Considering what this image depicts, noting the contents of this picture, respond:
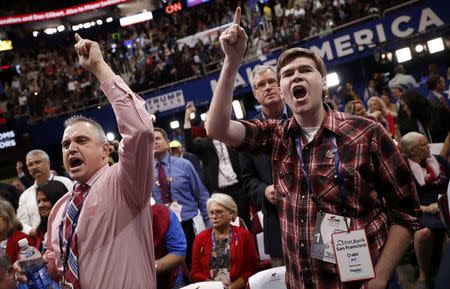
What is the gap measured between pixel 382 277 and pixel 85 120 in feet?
4.70

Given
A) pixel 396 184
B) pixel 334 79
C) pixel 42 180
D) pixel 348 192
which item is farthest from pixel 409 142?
pixel 334 79

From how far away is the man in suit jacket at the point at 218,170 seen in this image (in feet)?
18.7

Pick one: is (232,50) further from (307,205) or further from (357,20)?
(357,20)

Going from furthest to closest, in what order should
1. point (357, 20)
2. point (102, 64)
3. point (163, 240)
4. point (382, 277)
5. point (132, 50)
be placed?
1. point (132, 50)
2. point (357, 20)
3. point (163, 240)
4. point (102, 64)
5. point (382, 277)

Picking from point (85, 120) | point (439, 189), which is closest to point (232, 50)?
point (85, 120)

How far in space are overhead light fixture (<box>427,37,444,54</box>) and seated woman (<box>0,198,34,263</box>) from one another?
9.56 meters

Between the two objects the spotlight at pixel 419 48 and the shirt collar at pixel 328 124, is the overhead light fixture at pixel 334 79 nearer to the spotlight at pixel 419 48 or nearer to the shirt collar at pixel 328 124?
the spotlight at pixel 419 48

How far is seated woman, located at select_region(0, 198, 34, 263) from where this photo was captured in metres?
3.36

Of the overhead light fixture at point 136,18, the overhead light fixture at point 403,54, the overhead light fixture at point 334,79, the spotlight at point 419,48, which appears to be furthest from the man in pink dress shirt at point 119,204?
the overhead light fixture at point 136,18

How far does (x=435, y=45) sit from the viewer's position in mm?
10484

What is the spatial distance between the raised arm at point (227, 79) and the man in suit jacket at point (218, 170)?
3.75m

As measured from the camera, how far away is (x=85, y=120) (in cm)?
225

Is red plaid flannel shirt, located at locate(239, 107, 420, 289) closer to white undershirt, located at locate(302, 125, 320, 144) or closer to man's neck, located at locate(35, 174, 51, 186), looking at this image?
white undershirt, located at locate(302, 125, 320, 144)

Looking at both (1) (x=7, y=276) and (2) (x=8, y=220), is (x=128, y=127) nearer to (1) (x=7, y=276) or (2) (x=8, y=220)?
(1) (x=7, y=276)
